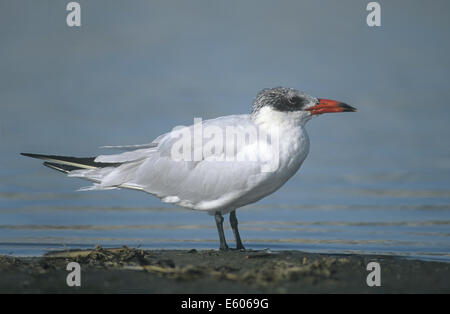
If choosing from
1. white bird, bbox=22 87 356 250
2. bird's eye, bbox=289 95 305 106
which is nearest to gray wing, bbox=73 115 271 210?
white bird, bbox=22 87 356 250

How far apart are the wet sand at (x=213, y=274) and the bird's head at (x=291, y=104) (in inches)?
58.0

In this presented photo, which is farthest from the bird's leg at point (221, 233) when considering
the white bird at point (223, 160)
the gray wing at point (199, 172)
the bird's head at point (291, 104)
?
the bird's head at point (291, 104)

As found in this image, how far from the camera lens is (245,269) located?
6141 millimetres

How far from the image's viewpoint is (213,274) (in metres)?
5.88

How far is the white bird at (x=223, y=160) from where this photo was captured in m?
7.16

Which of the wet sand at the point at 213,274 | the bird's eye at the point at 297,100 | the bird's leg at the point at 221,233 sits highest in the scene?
the bird's eye at the point at 297,100

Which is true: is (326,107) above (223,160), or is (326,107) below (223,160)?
above

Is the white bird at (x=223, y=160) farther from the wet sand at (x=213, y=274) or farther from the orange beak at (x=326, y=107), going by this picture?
the wet sand at (x=213, y=274)

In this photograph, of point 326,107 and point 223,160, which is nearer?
point 223,160

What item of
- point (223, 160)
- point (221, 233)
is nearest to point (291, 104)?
point (223, 160)

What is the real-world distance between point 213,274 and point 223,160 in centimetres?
163

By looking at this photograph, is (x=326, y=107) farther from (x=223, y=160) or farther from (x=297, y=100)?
(x=223, y=160)
